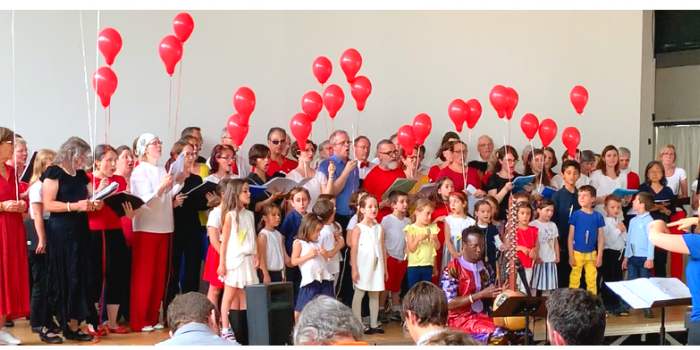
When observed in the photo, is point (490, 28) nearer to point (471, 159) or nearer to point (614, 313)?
point (471, 159)

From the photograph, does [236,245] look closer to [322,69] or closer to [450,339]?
[322,69]

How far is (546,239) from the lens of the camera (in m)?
7.69

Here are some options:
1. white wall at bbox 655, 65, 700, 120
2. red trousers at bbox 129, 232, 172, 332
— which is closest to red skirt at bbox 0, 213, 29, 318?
red trousers at bbox 129, 232, 172, 332

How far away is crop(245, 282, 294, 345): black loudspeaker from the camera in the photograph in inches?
159

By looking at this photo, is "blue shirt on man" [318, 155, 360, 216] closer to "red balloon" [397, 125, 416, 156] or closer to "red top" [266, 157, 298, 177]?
"red top" [266, 157, 298, 177]

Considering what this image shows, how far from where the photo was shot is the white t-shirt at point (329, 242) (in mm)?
6730

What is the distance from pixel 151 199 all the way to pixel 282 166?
59.3 inches

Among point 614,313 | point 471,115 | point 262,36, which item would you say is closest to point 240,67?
point 262,36

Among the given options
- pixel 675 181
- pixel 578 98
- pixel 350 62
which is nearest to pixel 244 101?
pixel 350 62

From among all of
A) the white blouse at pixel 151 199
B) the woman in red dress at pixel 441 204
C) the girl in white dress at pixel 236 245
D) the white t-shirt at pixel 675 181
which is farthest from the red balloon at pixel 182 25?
the white t-shirt at pixel 675 181

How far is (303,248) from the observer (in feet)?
21.7

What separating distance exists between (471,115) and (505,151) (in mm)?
439

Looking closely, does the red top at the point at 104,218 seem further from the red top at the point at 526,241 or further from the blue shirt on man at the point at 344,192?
the red top at the point at 526,241

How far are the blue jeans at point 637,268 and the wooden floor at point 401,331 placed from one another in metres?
0.31
